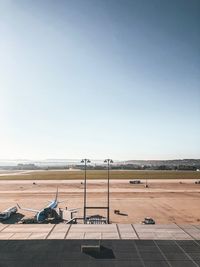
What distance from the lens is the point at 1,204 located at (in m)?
88.5
